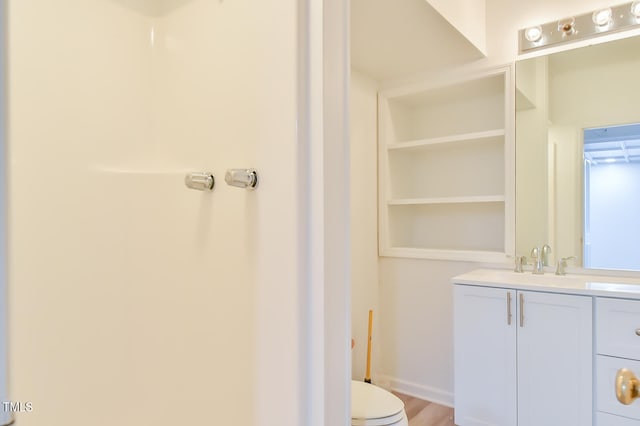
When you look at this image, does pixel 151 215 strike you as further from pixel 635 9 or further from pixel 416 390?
pixel 635 9

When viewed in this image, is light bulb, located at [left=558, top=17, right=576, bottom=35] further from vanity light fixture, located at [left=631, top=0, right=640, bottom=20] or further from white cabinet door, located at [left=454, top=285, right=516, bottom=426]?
white cabinet door, located at [left=454, top=285, right=516, bottom=426]

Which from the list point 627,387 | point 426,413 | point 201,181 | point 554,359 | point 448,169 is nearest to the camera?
point 627,387

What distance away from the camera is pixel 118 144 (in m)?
1.38

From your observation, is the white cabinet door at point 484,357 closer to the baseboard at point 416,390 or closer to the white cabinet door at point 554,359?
the white cabinet door at point 554,359

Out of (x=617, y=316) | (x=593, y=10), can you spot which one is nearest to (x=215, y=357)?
(x=617, y=316)

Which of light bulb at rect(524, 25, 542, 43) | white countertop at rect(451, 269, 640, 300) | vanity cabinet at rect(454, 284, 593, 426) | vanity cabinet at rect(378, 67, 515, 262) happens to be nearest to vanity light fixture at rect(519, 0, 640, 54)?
light bulb at rect(524, 25, 542, 43)

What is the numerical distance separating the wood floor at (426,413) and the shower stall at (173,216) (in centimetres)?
147

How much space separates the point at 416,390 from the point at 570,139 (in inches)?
69.7

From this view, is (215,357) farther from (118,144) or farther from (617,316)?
(617,316)

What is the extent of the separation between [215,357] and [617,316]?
5.39 feet

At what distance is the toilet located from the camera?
53.0 inches

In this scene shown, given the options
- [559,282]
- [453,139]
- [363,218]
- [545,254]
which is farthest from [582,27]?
[363,218]

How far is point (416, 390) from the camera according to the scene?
242 centimetres

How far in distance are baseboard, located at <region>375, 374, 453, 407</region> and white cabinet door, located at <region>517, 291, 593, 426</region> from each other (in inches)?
22.1
